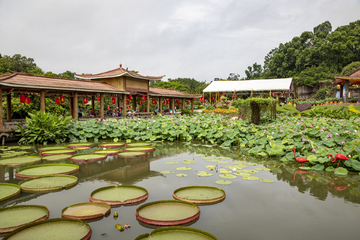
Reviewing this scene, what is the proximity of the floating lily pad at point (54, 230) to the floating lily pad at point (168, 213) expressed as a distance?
0.61 metres

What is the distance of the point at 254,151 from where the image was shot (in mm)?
6004

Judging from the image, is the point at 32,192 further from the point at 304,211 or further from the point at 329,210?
the point at 329,210

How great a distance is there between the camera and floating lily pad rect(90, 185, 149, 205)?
3.13 m

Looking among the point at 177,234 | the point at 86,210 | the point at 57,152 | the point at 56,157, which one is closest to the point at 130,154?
the point at 56,157

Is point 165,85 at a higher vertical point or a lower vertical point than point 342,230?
higher

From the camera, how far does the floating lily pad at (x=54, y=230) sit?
2.27 meters

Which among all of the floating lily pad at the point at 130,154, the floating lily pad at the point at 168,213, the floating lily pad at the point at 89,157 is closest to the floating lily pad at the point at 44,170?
the floating lily pad at the point at 89,157

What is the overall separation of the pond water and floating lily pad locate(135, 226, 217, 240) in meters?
0.23

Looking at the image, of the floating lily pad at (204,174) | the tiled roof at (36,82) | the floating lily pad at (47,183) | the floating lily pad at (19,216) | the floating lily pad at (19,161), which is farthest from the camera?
the tiled roof at (36,82)

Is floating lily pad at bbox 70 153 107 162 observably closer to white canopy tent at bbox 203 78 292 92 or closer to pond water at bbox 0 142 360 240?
pond water at bbox 0 142 360 240

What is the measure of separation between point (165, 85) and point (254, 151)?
1269 inches

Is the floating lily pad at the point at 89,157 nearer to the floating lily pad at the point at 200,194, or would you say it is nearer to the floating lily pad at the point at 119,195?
the floating lily pad at the point at 119,195

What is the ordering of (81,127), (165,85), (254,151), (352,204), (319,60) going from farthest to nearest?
(319,60) < (165,85) < (81,127) < (254,151) < (352,204)

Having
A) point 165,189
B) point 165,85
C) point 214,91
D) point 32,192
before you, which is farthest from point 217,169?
point 165,85
